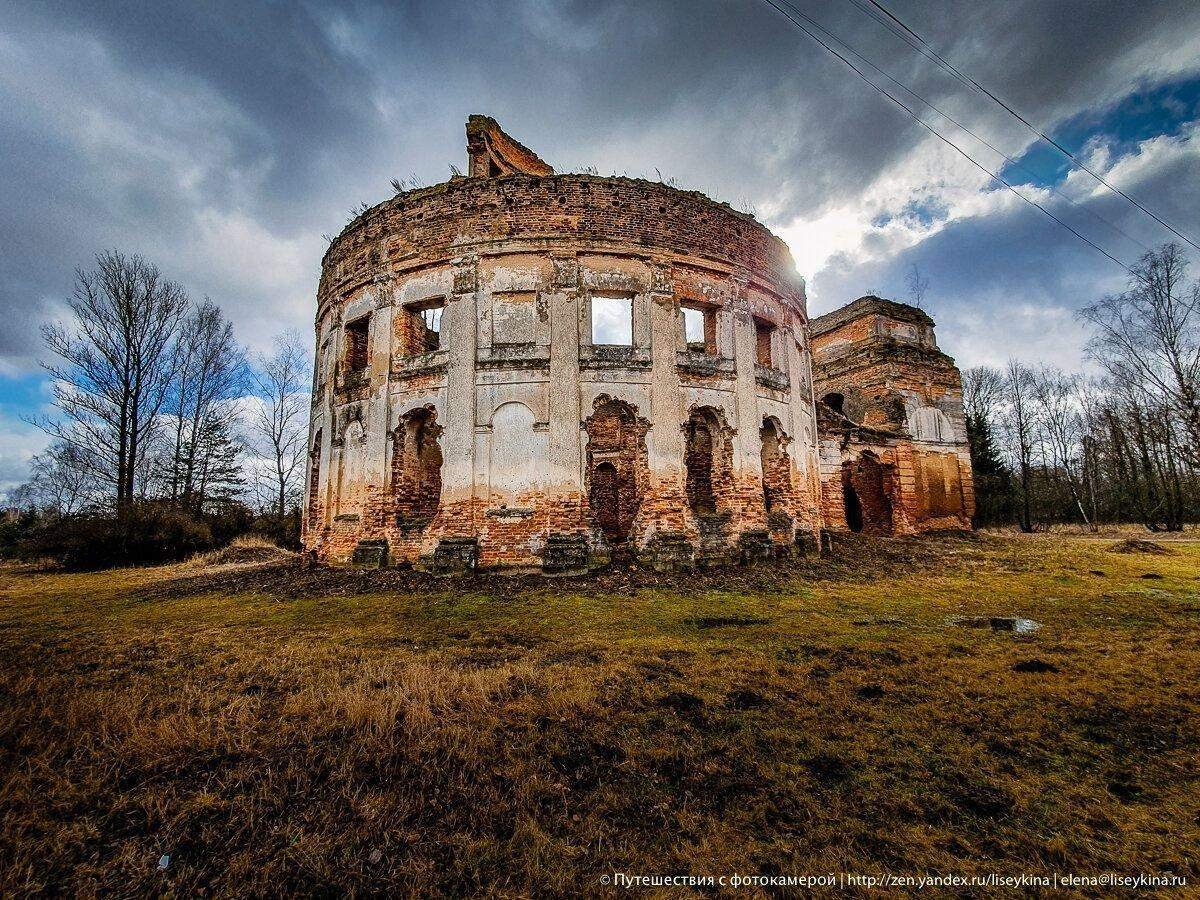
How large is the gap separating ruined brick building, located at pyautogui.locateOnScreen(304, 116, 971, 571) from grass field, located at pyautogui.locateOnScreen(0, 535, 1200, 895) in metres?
4.72

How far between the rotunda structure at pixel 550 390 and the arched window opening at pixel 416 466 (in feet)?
0.12

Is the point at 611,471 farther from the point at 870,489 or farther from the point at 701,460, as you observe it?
the point at 870,489

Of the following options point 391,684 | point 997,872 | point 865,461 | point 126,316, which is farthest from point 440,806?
point 126,316

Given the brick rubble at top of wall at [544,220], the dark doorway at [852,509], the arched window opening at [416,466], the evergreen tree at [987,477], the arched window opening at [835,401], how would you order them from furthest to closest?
the evergreen tree at [987,477] → the arched window opening at [835,401] → the dark doorway at [852,509] → the arched window opening at [416,466] → the brick rubble at top of wall at [544,220]

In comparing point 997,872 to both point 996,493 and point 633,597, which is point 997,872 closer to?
point 633,597

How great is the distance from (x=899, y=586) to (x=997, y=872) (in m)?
8.33

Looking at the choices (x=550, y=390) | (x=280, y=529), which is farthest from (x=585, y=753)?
(x=280, y=529)

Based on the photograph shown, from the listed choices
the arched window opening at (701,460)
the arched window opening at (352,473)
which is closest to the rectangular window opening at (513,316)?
the arched window opening at (352,473)

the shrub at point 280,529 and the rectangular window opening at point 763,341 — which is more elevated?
the rectangular window opening at point 763,341

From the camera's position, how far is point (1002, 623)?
6.18 m

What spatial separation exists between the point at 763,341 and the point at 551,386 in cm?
669

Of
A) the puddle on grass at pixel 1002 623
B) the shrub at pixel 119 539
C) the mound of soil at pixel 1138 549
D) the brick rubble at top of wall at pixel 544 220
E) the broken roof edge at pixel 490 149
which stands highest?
the broken roof edge at pixel 490 149

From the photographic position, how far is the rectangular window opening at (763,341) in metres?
14.1

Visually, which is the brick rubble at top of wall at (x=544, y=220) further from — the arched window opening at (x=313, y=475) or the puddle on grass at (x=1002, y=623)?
the puddle on grass at (x=1002, y=623)
